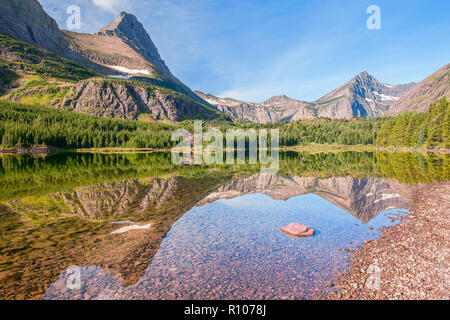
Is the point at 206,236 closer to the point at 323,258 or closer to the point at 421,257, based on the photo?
the point at 323,258

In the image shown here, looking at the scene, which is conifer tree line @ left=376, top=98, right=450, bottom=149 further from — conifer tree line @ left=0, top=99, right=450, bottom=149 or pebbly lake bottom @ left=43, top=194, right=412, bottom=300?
pebbly lake bottom @ left=43, top=194, right=412, bottom=300

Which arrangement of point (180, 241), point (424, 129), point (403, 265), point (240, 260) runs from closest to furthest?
point (403, 265)
point (240, 260)
point (180, 241)
point (424, 129)

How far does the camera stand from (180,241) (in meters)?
16.3

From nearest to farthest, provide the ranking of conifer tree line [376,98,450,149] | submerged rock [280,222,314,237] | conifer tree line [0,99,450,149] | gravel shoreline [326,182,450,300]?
gravel shoreline [326,182,450,300] < submerged rock [280,222,314,237] < conifer tree line [376,98,450,149] < conifer tree line [0,99,450,149]

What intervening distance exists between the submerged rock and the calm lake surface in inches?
17.0

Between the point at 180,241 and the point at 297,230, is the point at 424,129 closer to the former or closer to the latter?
the point at 297,230

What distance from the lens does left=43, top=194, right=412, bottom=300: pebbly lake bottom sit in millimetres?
10641

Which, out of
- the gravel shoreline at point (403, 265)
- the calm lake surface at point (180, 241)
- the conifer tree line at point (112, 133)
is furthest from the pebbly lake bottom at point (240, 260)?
the conifer tree line at point (112, 133)

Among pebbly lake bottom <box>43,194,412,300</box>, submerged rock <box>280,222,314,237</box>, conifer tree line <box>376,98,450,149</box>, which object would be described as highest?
conifer tree line <box>376,98,450,149</box>

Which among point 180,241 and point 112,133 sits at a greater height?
point 112,133

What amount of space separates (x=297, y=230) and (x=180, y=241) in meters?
8.49

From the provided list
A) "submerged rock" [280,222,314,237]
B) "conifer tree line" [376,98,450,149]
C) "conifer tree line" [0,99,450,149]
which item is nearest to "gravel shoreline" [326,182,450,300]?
"submerged rock" [280,222,314,237]

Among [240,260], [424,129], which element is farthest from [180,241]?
[424,129]
